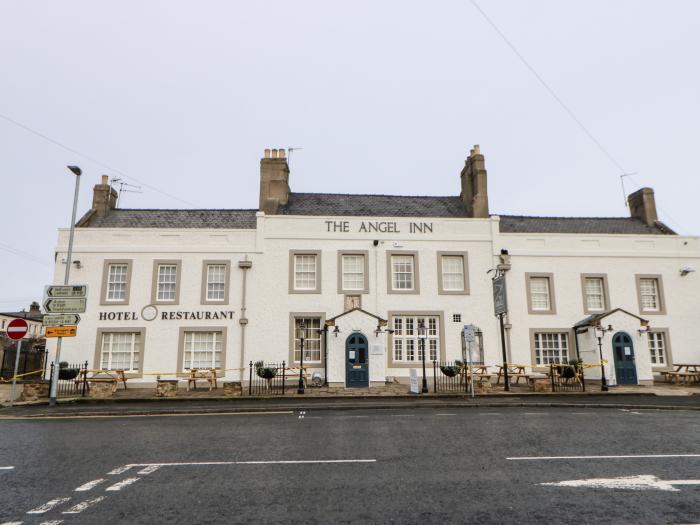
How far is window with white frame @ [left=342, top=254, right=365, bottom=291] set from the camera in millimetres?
23891

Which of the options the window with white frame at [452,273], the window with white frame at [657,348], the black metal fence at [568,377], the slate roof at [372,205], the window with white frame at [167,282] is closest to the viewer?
the black metal fence at [568,377]

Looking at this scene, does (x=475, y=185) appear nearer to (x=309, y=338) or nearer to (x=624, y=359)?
(x=624, y=359)

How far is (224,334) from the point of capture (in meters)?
22.8

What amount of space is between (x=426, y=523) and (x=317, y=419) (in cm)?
794

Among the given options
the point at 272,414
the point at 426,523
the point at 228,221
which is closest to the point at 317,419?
the point at 272,414

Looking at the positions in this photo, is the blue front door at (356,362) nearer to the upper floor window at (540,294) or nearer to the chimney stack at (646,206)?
the upper floor window at (540,294)

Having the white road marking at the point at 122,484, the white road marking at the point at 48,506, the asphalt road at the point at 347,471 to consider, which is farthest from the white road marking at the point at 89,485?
the white road marking at the point at 48,506

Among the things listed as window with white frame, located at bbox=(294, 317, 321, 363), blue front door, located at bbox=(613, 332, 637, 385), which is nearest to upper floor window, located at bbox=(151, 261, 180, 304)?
window with white frame, located at bbox=(294, 317, 321, 363)

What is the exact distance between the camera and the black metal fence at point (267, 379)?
19194 millimetres

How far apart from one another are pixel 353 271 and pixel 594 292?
13.0 m

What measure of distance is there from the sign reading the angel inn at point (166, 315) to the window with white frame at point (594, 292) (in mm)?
18479

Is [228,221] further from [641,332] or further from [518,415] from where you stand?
[641,332]

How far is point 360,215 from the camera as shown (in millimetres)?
26156

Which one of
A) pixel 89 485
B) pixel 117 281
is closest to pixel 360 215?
pixel 117 281
